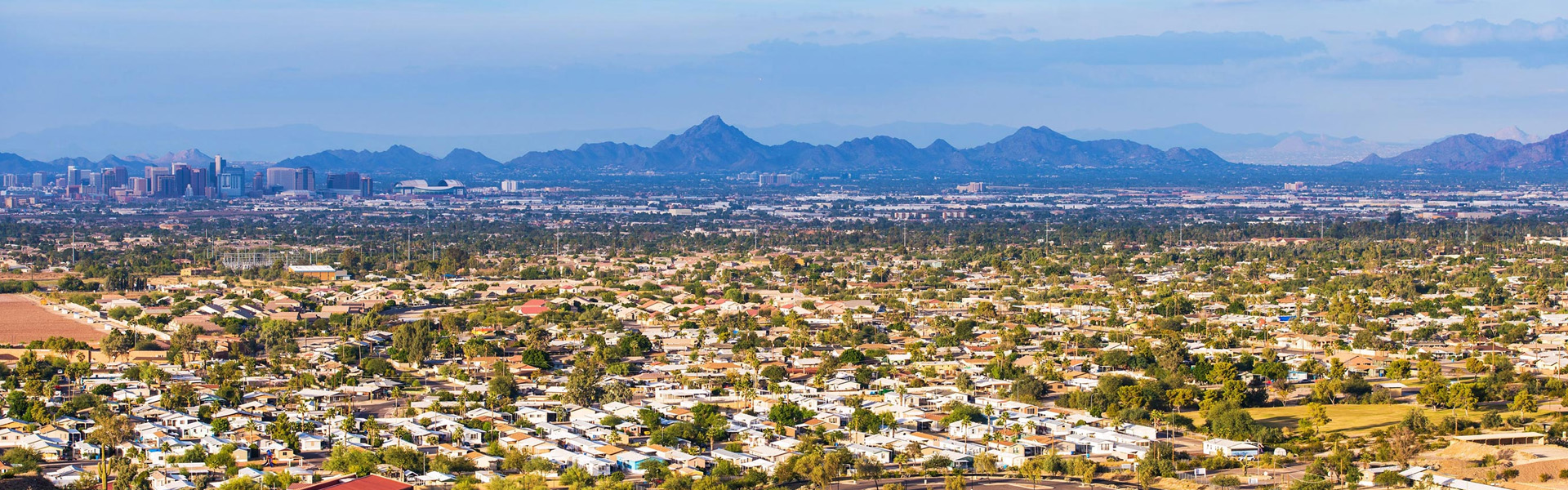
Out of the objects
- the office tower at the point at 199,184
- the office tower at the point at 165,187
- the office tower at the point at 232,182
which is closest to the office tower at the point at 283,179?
the office tower at the point at 232,182

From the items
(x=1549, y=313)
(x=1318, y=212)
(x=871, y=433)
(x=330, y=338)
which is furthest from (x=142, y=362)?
(x=1318, y=212)

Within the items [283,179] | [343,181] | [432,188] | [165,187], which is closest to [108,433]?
[165,187]

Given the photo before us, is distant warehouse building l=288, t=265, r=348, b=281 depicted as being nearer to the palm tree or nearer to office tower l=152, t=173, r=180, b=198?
the palm tree

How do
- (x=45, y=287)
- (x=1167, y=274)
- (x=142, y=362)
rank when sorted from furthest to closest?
(x=1167, y=274) → (x=45, y=287) → (x=142, y=362)

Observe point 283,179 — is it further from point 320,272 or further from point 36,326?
point 36,326

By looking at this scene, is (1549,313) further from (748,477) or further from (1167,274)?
(748,477)

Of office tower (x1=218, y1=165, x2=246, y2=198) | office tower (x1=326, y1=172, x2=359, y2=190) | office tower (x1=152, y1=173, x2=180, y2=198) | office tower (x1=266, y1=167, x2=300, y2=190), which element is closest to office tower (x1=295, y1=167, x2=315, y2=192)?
office tower (x1=266, y1=167, x2=300, y2=190)
